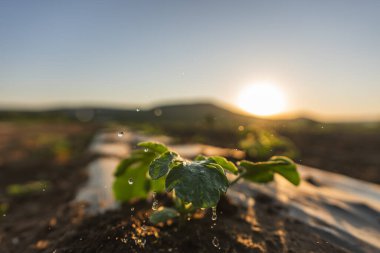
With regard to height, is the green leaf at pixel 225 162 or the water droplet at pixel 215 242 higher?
the green leaf at pixel 225 162

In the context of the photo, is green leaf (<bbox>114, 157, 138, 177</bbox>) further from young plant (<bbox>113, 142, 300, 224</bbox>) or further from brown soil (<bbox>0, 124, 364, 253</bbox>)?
brown soil (<bbox>0, 124, 364, 253</bbox>)

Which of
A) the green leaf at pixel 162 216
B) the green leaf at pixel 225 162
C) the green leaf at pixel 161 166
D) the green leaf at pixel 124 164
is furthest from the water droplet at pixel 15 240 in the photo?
the green leaf at pixel 225 162

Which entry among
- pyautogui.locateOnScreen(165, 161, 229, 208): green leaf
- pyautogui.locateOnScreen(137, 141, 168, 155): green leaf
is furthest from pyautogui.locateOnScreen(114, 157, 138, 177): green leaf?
pyautogui.locateOnScreen(165, 161, 229, 208): green leaf

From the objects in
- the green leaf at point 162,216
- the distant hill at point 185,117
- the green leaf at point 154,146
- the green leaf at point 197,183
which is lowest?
the distant hill at point 185,117

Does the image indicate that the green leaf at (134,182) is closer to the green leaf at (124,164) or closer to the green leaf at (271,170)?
the green leaf at (124,164)

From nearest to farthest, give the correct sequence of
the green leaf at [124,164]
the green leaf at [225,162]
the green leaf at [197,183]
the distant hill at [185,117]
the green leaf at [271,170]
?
the green leaf at [197,183] < the green leaf at [225,162] < the green leaf at [271,170] < the green leaf at [124,164] < the distant hill at [185,117]

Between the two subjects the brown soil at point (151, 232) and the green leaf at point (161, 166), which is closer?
the green leaf at point (161, 166)

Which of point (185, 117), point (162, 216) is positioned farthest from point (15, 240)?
point (185, 117)
